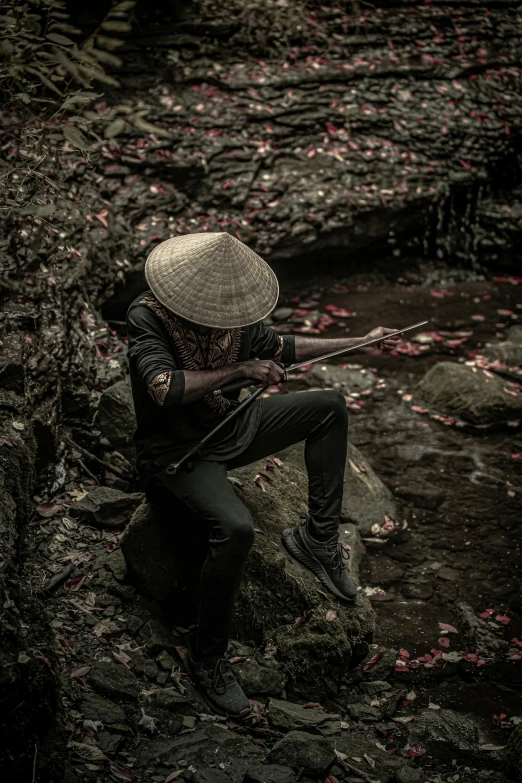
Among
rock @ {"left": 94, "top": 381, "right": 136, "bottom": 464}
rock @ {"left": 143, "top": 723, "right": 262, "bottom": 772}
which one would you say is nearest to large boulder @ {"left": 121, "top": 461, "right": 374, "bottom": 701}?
rock @ {"left": 143, "top": 723, "right": 262, "bottom": 772}

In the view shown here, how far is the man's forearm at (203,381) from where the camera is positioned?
3713mm

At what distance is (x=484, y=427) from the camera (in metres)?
7.33

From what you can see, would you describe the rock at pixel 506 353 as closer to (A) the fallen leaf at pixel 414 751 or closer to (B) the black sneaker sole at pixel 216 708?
(A) the fallen leaf at pixel 414 751

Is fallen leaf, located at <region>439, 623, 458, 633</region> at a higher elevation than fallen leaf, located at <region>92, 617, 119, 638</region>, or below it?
below

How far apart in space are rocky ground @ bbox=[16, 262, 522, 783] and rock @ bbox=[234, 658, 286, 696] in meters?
0.01

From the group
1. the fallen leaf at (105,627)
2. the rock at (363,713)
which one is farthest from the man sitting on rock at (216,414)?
the rock at (363,713)

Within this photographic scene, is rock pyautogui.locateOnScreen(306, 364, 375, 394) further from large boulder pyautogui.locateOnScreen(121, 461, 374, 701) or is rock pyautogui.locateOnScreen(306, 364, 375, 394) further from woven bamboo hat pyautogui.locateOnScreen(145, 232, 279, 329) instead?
woven bamboo hat pyautogui.locateOnScreen(145, 232, 279, 329)

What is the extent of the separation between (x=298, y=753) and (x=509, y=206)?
32.3ft

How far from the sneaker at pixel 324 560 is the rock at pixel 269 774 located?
1.29 m

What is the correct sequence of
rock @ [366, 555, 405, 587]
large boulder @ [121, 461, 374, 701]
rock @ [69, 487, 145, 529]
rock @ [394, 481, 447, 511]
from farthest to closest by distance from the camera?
rock @ [394, 481, 447, 511]
rock @ [366, 555, 405, 587]
rock @ [69, 487, 145, 529]
large boulder @ [121, 461, 374, 701]

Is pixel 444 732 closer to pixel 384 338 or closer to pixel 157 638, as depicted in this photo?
pixel 157 638

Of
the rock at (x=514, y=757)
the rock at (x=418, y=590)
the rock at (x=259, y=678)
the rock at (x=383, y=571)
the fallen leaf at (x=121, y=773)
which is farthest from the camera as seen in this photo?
the rock at (x=383, y=571)

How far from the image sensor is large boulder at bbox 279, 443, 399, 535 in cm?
587

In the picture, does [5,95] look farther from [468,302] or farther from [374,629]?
[468,302]
